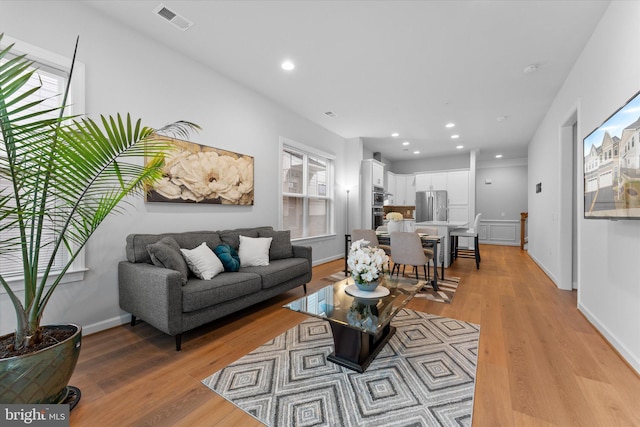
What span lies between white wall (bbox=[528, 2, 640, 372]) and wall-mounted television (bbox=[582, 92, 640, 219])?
17 cm

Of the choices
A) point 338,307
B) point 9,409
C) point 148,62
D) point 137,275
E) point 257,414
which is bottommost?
point 257,414

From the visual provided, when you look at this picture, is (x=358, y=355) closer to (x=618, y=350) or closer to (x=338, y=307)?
(x=338, y=307)

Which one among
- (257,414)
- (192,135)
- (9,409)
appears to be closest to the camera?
(9,409)

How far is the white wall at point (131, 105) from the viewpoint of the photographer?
86.2 inches

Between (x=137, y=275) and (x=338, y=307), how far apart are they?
172cm

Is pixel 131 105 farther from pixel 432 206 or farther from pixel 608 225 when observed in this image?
pixel 432 206

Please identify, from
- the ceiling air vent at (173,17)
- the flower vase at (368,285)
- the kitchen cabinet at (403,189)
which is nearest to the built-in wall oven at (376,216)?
the kitchen cabinet at (403,189)

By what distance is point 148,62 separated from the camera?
279 centimetres

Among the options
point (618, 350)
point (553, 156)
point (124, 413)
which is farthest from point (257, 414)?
point (553, 156)

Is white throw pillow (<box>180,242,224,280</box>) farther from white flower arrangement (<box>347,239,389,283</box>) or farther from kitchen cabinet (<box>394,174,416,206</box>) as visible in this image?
kitchen cabinet (<box>394,174,416,206</box>)

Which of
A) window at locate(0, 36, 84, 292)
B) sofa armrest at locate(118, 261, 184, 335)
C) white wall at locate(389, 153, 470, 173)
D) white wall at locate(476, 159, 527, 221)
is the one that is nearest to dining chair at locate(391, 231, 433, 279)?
sofa armrest at locate(118, 261, 184, 335)

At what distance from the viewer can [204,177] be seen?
3215mm

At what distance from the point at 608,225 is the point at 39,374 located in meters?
3.97

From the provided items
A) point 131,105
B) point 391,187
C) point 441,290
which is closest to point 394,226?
point 441,290
